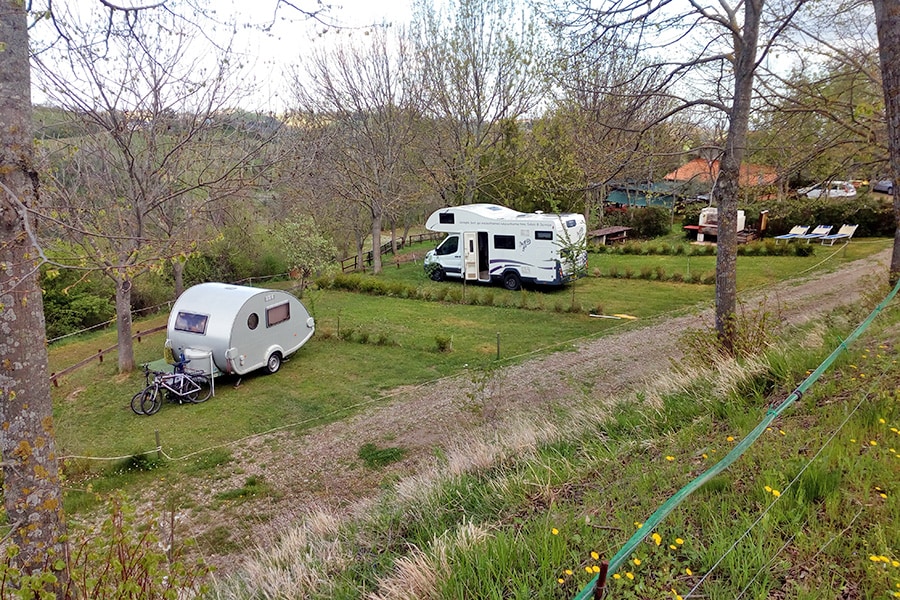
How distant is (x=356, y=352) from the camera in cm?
1255

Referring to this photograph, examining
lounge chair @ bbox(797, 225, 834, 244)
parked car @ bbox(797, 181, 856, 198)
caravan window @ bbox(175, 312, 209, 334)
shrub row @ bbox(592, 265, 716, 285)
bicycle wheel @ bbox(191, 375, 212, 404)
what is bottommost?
bicycle wheel @ bbox(191, 375, 212, 404)

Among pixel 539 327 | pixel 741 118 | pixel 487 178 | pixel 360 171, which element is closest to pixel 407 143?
pixel 360 171

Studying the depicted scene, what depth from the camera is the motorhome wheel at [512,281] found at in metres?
18.0

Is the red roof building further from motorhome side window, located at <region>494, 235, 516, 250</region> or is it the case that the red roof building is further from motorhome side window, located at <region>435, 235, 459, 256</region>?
motorhome side window, located at <region>435, 235, 459, 256</region>

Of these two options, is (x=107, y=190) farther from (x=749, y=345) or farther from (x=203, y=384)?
(x=749, y=345)

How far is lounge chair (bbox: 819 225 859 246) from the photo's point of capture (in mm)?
21703

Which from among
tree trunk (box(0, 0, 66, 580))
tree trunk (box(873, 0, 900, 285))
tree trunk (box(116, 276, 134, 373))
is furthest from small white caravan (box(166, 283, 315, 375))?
tree trunk (box(873, 0, 900, 285))

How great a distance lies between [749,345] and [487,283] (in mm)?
12504

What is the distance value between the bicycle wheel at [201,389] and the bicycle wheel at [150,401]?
607 millimetres

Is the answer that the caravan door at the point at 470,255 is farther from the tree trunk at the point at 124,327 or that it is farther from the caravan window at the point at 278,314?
the tree trunk at the point at 124,327

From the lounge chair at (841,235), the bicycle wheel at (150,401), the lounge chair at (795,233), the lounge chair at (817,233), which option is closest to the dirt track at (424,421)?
the bicycle wheel at (150,401)

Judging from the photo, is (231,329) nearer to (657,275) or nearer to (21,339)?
(21,339)

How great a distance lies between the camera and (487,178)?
27625mm

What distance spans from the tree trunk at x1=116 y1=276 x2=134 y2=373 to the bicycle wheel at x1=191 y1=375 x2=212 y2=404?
92.0 inches
